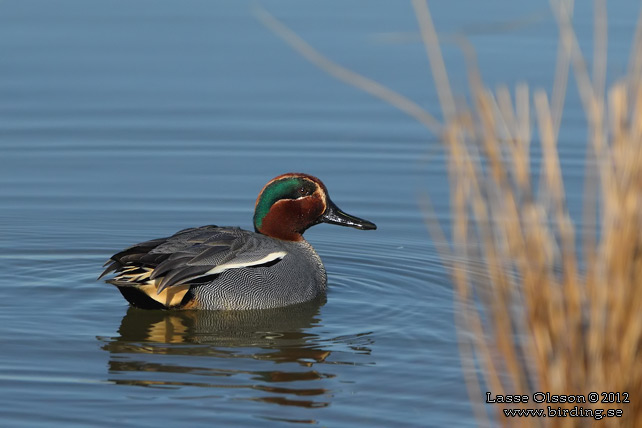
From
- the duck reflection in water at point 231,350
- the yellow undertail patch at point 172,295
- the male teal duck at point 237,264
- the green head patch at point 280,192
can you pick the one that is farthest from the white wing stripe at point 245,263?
the green head patch at point 280,192

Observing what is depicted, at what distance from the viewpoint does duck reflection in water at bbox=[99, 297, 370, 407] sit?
6312mm

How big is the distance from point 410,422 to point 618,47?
315 inches

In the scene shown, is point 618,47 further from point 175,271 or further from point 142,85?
point 175,271

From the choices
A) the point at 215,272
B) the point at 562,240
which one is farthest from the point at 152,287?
the point at 562,240

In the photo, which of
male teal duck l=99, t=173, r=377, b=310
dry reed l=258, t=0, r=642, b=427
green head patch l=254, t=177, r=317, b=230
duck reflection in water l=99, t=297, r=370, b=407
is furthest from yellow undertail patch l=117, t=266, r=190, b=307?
dry reed l=258, t=0, r=642, b=427

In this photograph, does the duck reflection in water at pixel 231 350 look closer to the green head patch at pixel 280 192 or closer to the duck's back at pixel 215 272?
the duck's back at pixel 215 272

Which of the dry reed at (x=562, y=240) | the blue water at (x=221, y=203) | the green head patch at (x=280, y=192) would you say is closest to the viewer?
→ the dry reed at (x=562, y=240)

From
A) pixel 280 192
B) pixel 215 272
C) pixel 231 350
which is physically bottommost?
pixel 231 350

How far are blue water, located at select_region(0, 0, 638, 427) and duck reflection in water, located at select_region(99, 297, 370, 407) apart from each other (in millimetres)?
21

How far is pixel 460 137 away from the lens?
384cm

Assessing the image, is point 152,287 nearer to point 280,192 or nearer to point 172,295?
point 172,295

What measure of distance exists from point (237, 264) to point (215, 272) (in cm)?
19

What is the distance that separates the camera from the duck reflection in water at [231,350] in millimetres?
6312

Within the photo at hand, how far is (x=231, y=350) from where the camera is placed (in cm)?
703
